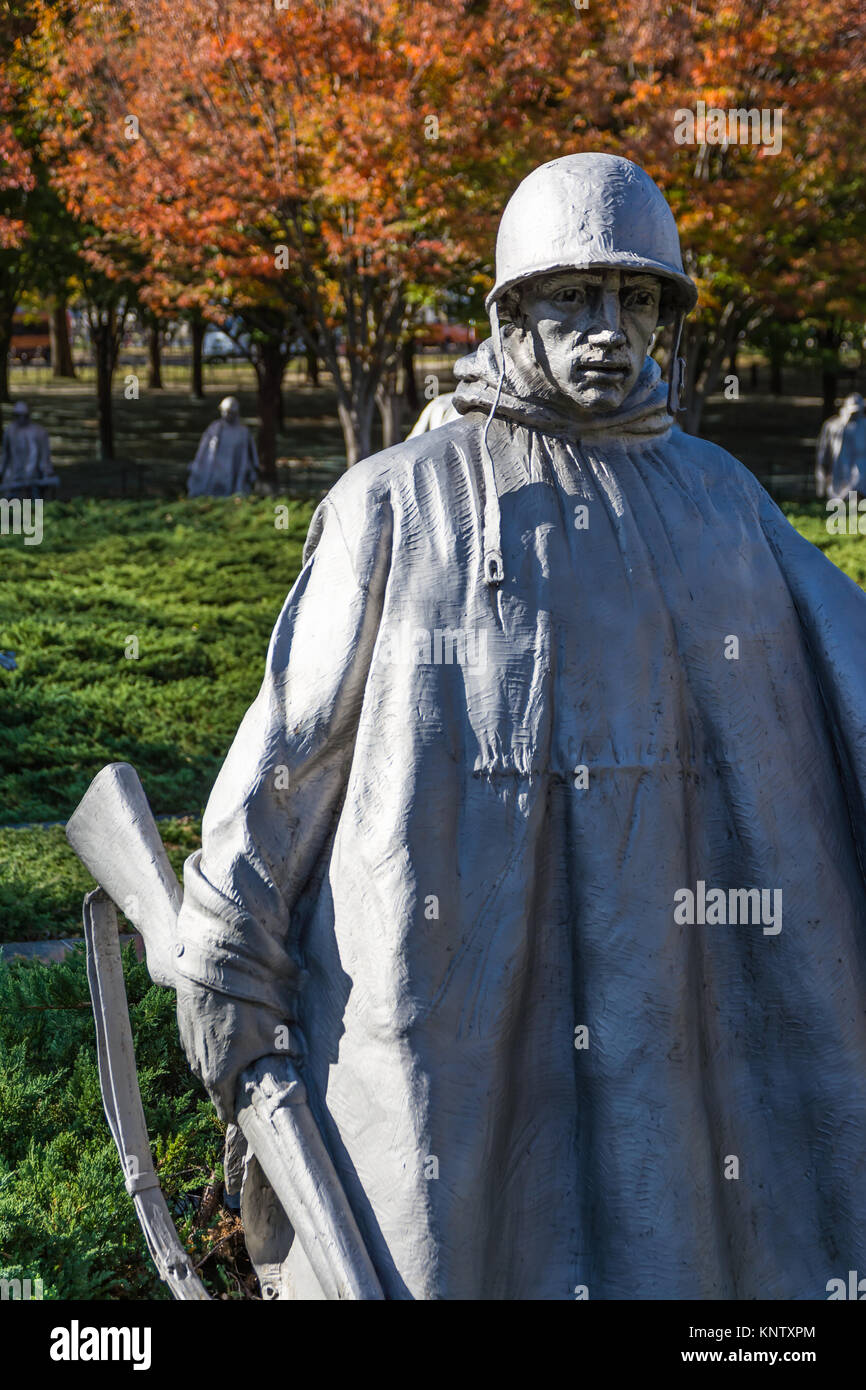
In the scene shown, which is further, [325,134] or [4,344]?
[4,344]

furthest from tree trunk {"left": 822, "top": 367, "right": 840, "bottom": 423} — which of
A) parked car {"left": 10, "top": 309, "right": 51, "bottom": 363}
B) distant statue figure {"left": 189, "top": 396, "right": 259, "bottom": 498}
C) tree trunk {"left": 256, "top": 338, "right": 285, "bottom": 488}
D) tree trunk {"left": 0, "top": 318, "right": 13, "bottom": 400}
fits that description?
parked car {"left": 10, "top": 309, "right": 51, "bottom": 363}

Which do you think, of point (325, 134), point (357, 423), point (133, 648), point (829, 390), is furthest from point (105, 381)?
point (133, 648)

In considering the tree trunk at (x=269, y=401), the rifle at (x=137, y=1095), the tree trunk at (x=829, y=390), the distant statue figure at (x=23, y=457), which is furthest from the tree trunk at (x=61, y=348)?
the rifle at (x=137, y=1095)

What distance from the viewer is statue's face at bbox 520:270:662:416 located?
10.3 feet

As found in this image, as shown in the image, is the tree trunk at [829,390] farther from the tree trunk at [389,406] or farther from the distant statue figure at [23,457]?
the distant statue figure at [23,457]

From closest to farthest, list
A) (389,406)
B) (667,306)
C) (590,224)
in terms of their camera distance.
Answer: (590,224) → (667,306) → (389,406)

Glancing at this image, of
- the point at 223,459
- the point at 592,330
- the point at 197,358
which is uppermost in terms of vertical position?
the point at 197,358

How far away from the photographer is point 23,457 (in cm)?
2342

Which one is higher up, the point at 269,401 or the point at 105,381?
the point at 105,381

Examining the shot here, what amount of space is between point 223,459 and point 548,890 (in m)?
21.4

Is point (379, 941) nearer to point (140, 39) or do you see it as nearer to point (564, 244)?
point (564, 244)

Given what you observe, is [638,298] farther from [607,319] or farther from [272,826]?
[272,826]

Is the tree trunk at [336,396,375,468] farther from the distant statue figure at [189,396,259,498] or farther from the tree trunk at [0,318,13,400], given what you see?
the tree trunk at [0,318,13,400]

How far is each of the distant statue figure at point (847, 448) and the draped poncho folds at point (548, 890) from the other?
2299 centimetres
